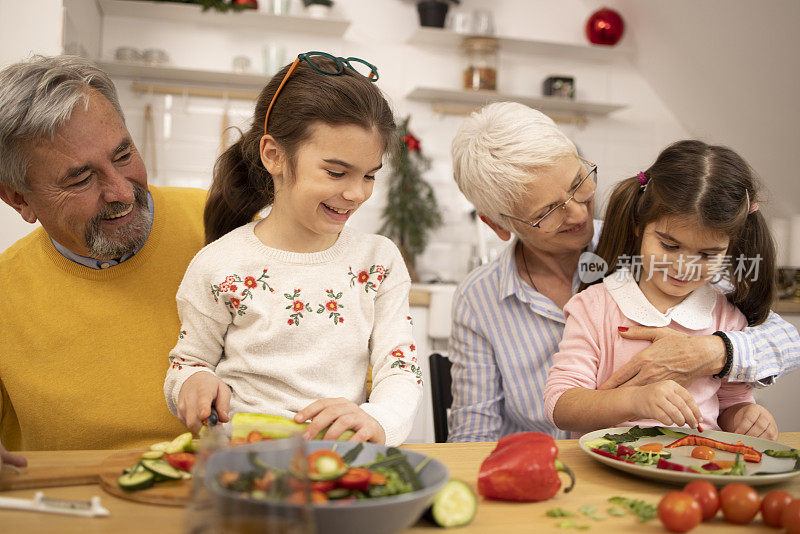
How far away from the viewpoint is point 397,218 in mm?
4234

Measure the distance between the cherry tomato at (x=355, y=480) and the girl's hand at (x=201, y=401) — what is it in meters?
0.44

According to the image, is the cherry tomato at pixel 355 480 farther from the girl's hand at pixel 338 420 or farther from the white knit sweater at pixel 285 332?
the white knit sweater at pixel 285 332

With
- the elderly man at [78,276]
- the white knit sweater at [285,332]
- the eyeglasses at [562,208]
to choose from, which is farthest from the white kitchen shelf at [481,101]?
the white knit sweater at [285,332]

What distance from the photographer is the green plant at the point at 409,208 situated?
4223 millimetres

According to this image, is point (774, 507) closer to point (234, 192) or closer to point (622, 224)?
point (622, 224)

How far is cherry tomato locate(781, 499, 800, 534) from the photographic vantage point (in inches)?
31.7

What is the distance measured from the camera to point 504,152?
5.77 feet

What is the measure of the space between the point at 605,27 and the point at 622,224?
319 centimetres

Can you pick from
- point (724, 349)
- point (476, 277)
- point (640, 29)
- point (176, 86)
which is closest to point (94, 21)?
point (176, 86)

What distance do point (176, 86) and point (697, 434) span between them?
3.69m

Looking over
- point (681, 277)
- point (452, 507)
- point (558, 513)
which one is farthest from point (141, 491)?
point (681, 277)

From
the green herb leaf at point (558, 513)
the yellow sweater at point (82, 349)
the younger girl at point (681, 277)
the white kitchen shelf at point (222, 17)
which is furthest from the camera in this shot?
the white kitchen shelf at point (222, 17)

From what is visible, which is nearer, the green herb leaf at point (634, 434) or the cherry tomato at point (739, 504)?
the cherry tomato at point (739, 504)

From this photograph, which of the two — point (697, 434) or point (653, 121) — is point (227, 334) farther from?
point (653, 121)
